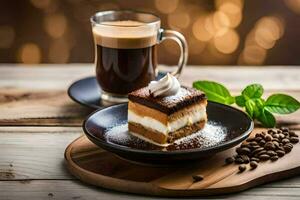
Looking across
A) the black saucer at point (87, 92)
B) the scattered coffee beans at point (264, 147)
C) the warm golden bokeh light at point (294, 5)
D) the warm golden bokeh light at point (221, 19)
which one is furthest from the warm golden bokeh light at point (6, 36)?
the scattered coffee beans at point (264, 147)

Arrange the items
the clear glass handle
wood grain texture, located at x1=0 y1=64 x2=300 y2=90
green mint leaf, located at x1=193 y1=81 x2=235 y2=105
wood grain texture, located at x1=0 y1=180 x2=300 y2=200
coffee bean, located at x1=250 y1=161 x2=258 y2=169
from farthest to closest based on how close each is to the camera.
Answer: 1. wood grain texture, located at x1=0 y1=64 x2=300 y2=90
2. the clear glass handle
3. green mint leaf, located at x1=193 y1=81 x2=235 y2=105
4. coffee bean, located at x1=250 y1=161 x2=258 y2=169
5. wood grain texture, located at x1=0 y1=180 x2=300 y2=200

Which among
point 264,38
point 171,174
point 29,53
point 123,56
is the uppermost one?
point 123,56

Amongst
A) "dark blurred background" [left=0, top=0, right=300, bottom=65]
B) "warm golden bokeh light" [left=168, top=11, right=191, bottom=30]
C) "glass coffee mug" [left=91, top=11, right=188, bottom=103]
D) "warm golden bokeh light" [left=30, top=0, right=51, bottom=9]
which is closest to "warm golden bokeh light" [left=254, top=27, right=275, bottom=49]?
"dark blurred background" [left=0, top=0, right=300, bottom=65]

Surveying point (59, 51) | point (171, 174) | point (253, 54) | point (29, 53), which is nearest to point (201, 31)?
point (253, 54)

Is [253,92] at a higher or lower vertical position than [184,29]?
higher

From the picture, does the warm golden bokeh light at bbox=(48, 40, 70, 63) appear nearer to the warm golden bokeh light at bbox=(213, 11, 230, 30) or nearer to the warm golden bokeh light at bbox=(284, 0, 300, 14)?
the warm golden bokeh light at bbox=(213, 11, 230, 30)

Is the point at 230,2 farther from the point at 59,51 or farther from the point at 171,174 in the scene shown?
the point at 171,174
